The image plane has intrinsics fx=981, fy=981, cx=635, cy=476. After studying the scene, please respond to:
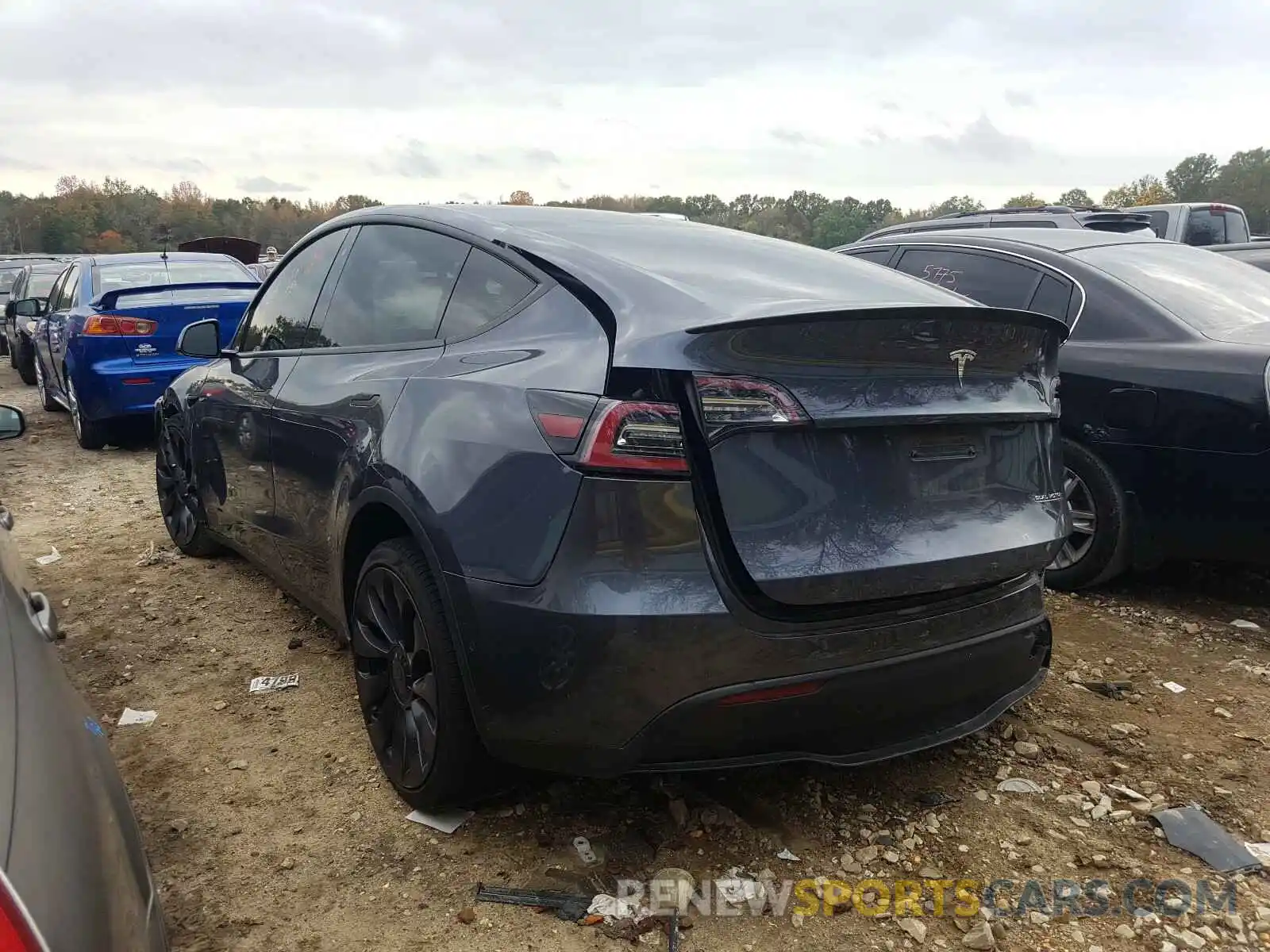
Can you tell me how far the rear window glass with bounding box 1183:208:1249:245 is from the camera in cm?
1151

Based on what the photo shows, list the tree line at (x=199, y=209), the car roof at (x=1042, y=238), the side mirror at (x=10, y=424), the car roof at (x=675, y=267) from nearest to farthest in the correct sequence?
1. the car roof at (x=675, y=267)
2. the side mirror at (x=10, y=424)
3. the car roof at (x=1042, y=238)
4. the tree line at (x=199, y=209)

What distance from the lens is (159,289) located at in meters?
7.82

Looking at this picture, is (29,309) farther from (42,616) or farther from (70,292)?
(42,616)

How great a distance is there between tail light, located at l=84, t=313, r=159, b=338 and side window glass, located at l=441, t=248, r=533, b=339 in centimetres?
587

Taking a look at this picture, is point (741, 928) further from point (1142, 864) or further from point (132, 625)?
point (132, 625)

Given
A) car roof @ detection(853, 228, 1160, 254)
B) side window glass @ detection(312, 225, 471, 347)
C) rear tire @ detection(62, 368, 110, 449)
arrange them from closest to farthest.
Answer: side window glass @ detection(312, 225, 471, 347) → car roof @ detection(853, 228, 1160, 254) → rear tire @ detection(62, 368, 110, 449)

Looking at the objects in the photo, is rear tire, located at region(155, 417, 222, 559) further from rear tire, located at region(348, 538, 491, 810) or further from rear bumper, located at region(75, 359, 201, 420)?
rear bumper, located at region(75, 359, 201, 420)

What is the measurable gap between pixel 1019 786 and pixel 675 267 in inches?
70.3

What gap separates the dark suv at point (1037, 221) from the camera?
795 centimetres

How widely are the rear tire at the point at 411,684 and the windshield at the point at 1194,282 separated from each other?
3.35 metres

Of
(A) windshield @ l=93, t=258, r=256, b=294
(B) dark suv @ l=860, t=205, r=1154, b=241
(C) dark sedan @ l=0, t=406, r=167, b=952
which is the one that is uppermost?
(B) dark suv @ l=860, t=205, r=1154, b=241

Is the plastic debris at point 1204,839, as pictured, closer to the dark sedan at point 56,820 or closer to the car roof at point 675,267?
the car roof at point 675,267

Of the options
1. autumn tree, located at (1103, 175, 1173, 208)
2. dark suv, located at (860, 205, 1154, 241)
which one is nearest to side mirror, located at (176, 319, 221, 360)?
dark suv, located at (860, 205, 1154, 241)

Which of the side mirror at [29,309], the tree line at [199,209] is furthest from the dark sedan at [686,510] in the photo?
the tree line at [199,209]
